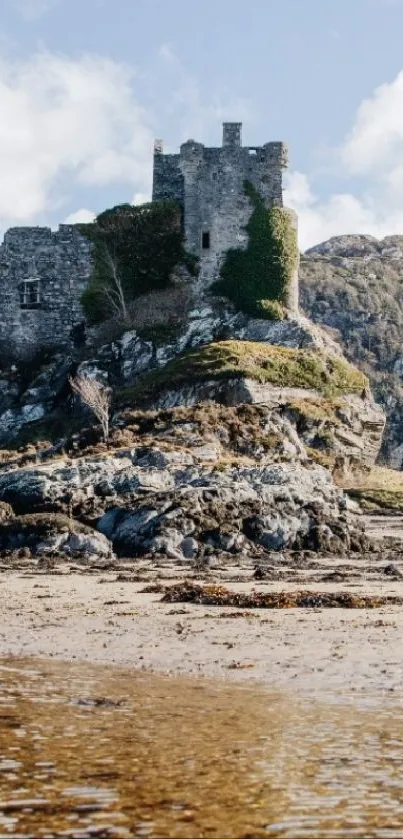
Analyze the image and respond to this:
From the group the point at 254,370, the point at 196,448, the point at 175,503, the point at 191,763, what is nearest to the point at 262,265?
the point at 254,370

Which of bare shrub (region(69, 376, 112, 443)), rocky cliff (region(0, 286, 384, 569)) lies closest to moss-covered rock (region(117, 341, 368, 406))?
rocky cliff (region(0, 286, 384, 569))

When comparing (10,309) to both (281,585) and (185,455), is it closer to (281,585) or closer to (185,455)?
(185,455)

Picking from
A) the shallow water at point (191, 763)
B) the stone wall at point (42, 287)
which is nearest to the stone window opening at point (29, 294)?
the stone wall at point (42, 287)

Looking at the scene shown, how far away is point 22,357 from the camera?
55.0m

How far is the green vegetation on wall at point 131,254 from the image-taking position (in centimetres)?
5312

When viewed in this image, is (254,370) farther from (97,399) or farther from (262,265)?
(262,265)

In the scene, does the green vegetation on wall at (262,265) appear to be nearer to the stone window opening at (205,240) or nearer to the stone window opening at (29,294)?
the stone window opening at (205,240)

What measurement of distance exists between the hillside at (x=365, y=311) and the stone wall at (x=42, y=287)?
46288mm

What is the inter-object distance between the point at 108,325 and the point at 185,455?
→ 69.3 ft

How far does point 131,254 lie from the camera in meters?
53.9

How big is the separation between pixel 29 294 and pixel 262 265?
1208 centimetres

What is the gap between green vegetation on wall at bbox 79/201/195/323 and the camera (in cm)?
5312

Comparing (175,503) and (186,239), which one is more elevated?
(186,239)

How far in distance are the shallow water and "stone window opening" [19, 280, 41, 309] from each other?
44.1 metres
